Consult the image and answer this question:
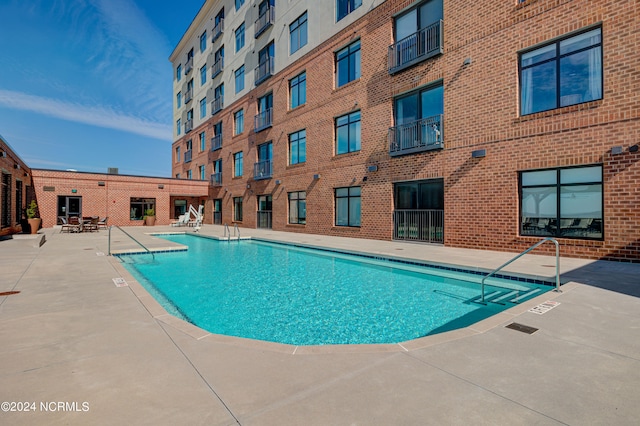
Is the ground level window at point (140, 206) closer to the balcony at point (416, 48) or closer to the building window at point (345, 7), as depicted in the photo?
the building window at point (345, 7)

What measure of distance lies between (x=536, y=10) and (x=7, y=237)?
20.9 metres

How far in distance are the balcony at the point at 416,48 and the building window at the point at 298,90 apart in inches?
246

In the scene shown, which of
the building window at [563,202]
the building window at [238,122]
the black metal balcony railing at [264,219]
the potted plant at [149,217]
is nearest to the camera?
the building window at [563,202]

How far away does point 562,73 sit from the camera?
880 centimetres

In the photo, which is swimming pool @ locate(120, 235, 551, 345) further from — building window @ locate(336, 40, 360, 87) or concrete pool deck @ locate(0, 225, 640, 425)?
building window @ locate(336, 40, 360, 87)

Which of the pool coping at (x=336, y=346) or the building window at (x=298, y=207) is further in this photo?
the building window at (x=298, y=207)

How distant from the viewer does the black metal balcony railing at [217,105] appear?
88.3 feet

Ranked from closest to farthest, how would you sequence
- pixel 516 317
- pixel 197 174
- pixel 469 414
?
pixel 469 414
pixel 516 317
pixel 197 174

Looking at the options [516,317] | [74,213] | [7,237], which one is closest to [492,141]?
[516,317]

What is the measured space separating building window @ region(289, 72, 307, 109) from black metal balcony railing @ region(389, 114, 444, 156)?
700cm

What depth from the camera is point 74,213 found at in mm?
22828

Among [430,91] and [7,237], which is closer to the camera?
[430,91]

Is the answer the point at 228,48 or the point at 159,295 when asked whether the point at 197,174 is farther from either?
the point at 159,295

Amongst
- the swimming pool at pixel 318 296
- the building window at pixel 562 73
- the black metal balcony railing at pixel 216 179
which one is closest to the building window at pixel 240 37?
the black metal balcony railing at pixel 216 179
